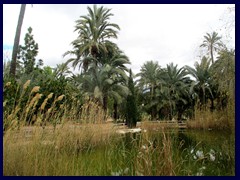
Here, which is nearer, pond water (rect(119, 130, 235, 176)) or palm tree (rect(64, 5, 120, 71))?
pond water (rect(119, 130, 235, 176))

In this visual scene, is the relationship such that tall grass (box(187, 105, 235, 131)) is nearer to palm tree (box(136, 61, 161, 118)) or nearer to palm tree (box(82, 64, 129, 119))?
palm tree (box(82, 64, 129, 119))

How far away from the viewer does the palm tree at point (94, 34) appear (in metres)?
12.3

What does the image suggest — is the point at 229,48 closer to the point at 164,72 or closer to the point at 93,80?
the point at 93,80

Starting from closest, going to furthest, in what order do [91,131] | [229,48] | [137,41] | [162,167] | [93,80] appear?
[162,167] → [137,41] → [91,131] → [229,48] → [93,80]

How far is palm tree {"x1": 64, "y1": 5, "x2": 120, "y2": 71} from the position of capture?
12297 millimetres

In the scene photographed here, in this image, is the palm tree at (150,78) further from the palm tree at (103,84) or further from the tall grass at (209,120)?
the tall grass at (209,120)

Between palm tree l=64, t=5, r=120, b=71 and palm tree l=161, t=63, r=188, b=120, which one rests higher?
palm tree l=64, t=5, r=120, b=71

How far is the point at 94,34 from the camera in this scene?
1270 cm

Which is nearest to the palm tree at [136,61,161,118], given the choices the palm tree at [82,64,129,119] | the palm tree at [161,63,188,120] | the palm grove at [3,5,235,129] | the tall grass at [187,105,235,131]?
the palm grove at [3,5,235,129]

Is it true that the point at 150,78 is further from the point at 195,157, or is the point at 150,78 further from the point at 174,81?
the point at 195,157

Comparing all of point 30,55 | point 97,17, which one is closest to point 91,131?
point 97,17

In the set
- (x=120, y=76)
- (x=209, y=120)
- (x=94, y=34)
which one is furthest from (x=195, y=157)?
(x=120, y=76)

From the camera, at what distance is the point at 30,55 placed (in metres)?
15.9
